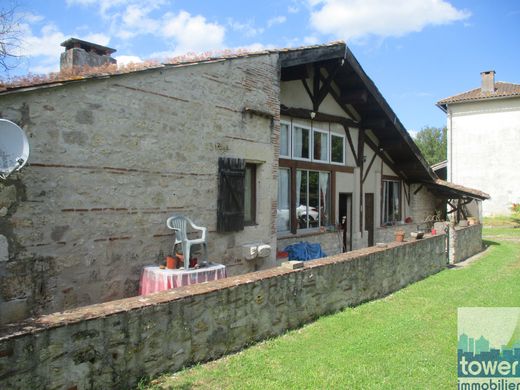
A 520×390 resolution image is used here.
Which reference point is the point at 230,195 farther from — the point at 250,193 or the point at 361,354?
the point at 361,354

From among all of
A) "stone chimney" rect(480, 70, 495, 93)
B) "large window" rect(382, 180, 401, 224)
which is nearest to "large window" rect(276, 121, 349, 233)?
"large window" rect(382, 180, 401, 224)

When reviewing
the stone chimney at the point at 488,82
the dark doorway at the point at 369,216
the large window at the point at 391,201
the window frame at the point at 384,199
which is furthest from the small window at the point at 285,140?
the stone chimney at the point at 488,82

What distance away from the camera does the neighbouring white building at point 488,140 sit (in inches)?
1053

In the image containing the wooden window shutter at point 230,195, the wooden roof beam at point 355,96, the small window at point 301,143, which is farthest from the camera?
the wooden roof beam at point 355,96

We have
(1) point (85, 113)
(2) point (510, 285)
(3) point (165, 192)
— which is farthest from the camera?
(2) point (510, 285)

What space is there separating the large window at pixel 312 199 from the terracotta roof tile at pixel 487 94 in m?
19.8

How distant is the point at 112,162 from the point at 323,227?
773 cm

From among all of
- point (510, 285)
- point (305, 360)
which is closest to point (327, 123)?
point (510, 285)

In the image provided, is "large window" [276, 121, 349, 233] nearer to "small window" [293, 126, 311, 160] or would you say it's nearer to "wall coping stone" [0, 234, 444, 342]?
"small window" [293, 126, 311, 160]

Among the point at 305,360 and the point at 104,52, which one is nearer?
the point at 305,360

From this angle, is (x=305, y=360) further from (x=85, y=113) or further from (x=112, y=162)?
(x=85, y=113)

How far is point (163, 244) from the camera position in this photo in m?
6.77

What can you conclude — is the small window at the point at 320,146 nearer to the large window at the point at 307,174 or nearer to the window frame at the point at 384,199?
the large window at the point at 307,174

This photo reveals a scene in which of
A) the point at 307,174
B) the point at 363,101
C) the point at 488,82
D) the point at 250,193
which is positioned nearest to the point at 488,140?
the point at 488,82
